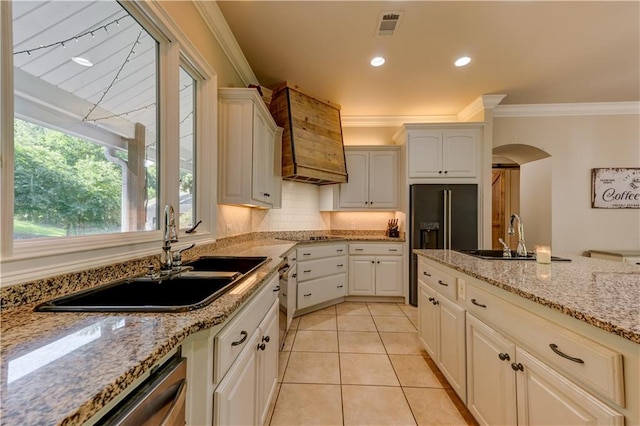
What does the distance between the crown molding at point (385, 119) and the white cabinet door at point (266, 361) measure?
3.49 meters

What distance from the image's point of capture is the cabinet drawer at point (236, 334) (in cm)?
87

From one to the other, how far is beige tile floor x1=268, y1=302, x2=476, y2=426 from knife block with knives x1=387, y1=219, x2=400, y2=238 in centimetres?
145

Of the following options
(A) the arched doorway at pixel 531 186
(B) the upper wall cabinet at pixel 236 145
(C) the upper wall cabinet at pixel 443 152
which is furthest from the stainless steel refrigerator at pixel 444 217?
(B) the upper wall cabinet at pixel 236 145

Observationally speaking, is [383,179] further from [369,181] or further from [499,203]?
[499,203]

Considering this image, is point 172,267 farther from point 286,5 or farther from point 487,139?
point 487,139

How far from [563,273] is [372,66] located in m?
2.62

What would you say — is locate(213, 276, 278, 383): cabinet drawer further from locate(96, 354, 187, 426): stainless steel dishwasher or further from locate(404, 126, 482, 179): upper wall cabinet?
locate(404, 126, 482, 179): upper wall cabinet

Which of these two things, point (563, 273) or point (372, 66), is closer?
point (563, 273)

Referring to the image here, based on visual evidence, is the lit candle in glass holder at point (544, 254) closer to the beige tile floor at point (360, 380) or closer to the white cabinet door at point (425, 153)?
the beige tile floor at point (360, 380)

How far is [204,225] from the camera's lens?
2.17m

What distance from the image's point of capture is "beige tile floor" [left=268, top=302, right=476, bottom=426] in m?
1.66

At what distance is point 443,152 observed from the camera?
3697 millimetres

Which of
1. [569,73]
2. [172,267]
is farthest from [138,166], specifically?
[569,73]

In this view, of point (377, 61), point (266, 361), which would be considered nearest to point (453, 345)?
point (266, 361)
